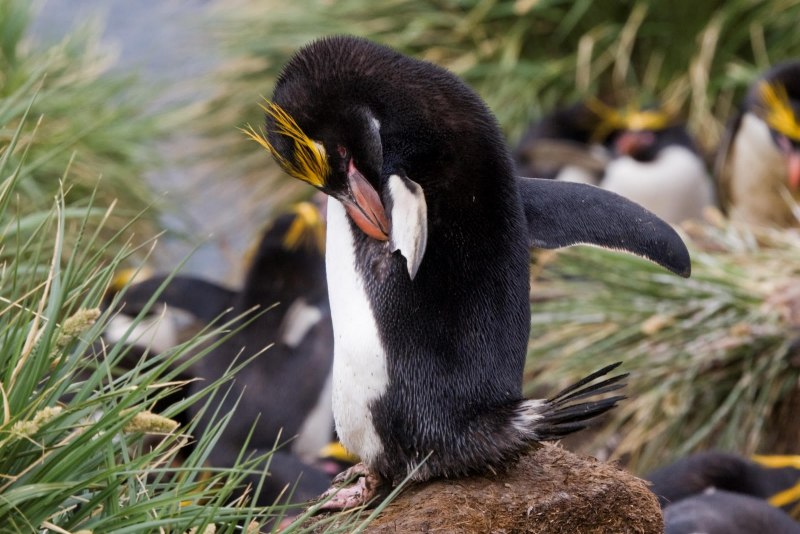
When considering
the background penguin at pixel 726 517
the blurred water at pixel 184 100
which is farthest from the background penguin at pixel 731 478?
the blurred water at pixel 184 100

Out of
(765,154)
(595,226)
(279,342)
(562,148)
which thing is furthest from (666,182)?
(595,226)

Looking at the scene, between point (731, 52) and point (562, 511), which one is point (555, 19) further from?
point (562, 511)

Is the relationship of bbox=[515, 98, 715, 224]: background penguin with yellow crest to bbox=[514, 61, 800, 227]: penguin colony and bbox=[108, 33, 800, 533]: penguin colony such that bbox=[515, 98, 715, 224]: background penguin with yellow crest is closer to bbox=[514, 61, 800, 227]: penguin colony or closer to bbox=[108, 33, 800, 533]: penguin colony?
bbox=[514, 61, 800, 227]: penguin colony

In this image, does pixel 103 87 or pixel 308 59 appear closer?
pixel 308 59

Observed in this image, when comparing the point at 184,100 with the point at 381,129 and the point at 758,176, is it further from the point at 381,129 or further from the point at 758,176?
the point at 381,129

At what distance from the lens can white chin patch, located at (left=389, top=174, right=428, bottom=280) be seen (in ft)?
6.42

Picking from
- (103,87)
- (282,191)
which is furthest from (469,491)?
Result: (282,191)

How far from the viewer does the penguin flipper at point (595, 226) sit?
2.29 metres

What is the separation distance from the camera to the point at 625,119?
618 cm

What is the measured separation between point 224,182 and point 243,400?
3084mm

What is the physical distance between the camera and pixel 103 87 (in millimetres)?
5328

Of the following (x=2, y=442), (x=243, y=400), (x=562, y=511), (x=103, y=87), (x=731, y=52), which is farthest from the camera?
(x=731, y=52)

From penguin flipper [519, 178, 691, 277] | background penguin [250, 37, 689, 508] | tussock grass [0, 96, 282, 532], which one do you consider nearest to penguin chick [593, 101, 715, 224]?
penguin flipper [519, 178, 691, 277]

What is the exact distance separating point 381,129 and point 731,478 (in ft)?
6.49
